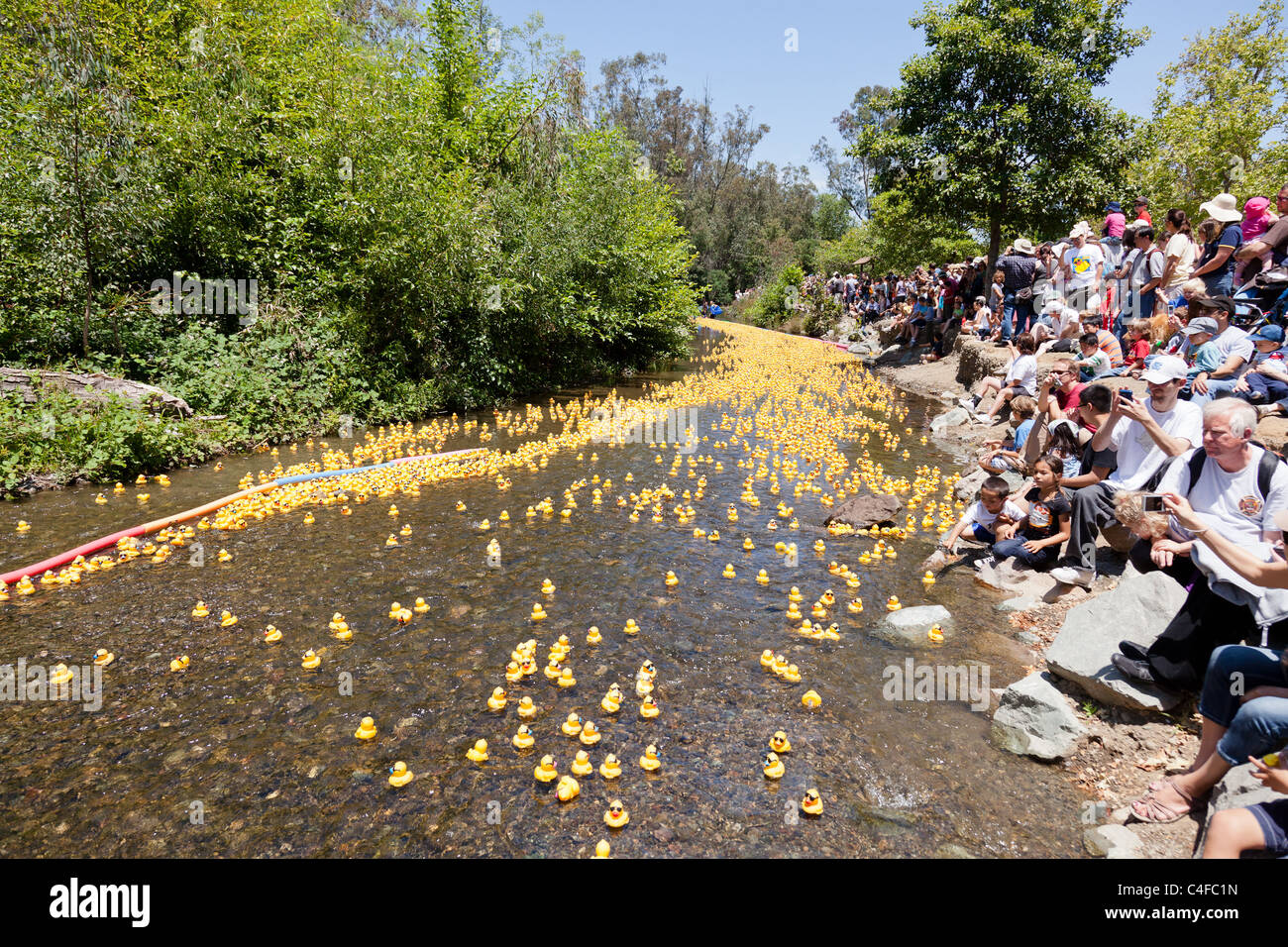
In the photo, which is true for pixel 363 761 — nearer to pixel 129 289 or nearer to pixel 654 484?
pixel 654 484

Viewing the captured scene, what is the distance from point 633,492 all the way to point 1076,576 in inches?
260

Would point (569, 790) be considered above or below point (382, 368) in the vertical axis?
below

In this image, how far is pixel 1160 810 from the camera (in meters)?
3.88

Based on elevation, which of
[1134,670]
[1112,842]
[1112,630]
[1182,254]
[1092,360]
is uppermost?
[1182,254]

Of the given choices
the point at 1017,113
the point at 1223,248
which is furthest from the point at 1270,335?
the point at 1017,113

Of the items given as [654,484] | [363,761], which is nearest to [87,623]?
[363,761]

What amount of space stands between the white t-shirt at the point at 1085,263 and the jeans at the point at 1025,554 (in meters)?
Answer: 9.53

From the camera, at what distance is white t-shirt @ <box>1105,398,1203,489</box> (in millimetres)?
5988

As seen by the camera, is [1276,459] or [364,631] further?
[364,631]

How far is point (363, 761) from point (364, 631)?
1.98 meters

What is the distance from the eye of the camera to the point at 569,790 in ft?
14.0

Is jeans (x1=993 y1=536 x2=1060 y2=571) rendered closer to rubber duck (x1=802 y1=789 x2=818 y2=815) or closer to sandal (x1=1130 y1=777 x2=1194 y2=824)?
sandal (x1=1130 y1=777 x2=1194 y2=824)

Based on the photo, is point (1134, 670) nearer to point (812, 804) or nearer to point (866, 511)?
point (812, 804)
